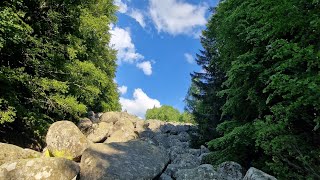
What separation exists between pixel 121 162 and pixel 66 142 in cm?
267

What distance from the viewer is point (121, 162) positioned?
34.9 ft

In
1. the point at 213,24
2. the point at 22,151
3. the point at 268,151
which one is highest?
the point at 213,24

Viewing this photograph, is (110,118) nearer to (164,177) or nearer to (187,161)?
(187,161)

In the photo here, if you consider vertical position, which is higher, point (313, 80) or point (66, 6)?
point (66, 6)

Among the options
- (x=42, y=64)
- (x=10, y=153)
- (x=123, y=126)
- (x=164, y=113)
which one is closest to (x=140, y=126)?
(x=123, y=126)

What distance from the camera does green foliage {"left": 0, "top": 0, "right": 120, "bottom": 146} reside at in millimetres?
13508

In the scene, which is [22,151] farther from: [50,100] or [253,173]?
[253,173]

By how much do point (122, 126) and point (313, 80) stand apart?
16.5 metres

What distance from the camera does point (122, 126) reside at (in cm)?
2362

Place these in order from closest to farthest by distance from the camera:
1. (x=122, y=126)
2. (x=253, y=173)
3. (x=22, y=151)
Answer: (x=253, y=173), (x=22, y=151), (x=122, y=126)

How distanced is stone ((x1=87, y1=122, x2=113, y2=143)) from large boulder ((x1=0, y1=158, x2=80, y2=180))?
10.6 m

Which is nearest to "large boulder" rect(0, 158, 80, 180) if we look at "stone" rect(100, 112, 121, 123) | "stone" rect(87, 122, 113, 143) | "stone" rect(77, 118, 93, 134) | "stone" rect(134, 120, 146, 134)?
"stone" rect(87, 122, 113, 143)

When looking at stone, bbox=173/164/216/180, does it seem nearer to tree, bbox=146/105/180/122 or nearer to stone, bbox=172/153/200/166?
stone, bbox=172/153/200/166

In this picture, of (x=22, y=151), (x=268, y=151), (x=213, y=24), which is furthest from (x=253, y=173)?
(x=213, y=24)
